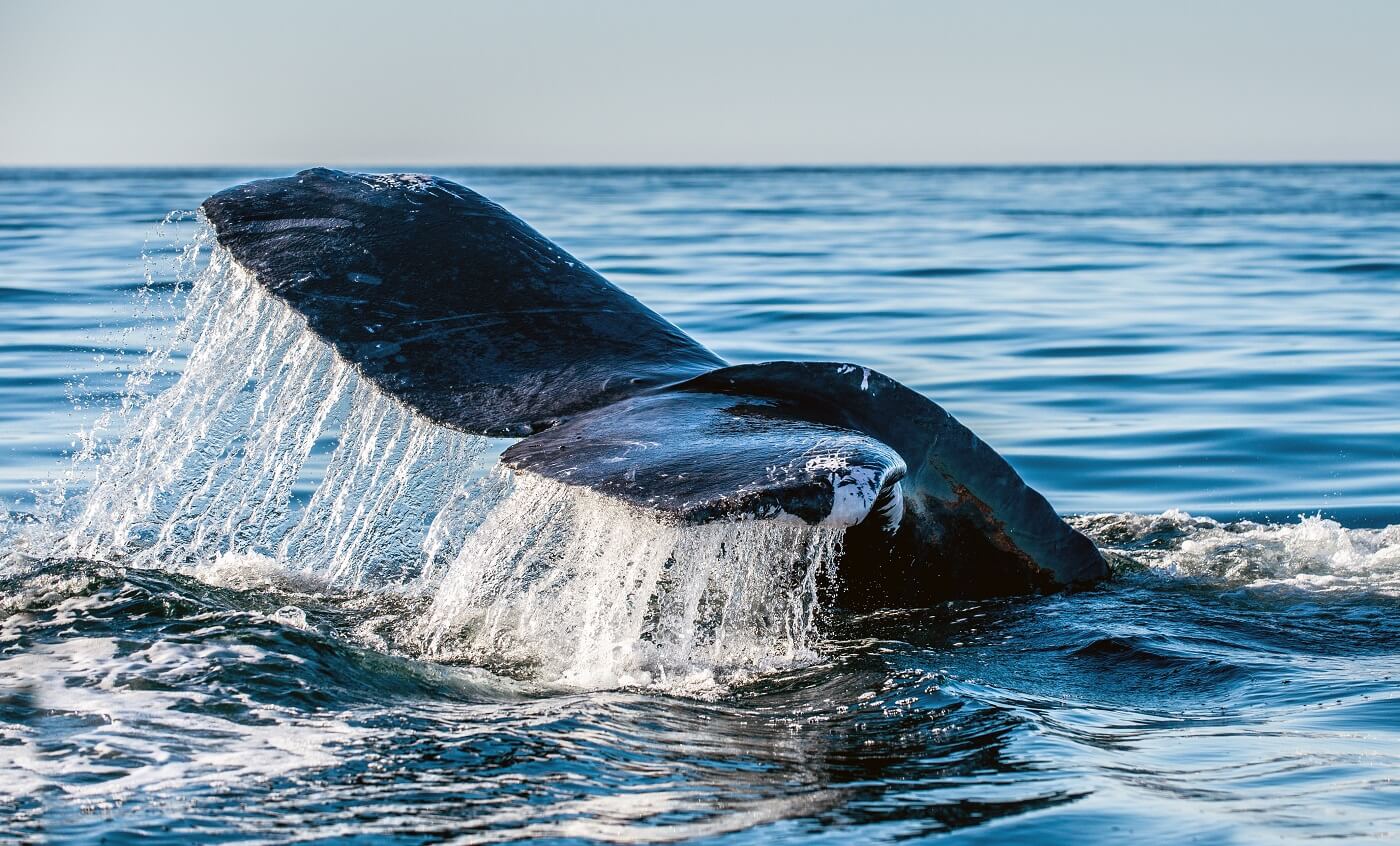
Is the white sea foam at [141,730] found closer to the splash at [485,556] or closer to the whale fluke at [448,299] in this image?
the splash at [485,556]

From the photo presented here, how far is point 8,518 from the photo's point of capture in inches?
236

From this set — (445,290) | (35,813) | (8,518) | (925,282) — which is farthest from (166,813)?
(925,282)

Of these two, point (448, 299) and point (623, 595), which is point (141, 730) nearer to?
point (623, 595)

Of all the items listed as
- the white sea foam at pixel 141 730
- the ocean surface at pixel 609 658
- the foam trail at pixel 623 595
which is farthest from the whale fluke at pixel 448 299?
the white sea foam at pixel 141 730

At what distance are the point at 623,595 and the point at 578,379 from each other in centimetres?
63

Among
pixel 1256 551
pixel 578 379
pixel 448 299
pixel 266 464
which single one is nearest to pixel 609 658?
pixel 578 379

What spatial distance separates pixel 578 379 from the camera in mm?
3945

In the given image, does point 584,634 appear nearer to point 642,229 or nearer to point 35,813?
point 35,813

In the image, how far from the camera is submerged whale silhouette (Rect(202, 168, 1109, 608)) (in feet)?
11.4

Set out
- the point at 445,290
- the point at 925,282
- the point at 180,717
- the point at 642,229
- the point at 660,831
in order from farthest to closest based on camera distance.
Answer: the point at 642,229 → the point at 925,282 → the point at 445,290 → the point at 180,717 → the point at 660,831

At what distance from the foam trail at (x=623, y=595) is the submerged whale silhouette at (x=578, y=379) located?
6.4 inches

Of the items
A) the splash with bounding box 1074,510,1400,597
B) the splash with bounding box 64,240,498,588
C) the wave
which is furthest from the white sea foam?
the splash with bounding box 1074,510,1400,597

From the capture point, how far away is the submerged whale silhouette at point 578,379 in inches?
137

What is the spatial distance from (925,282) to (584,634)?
39.3ft
